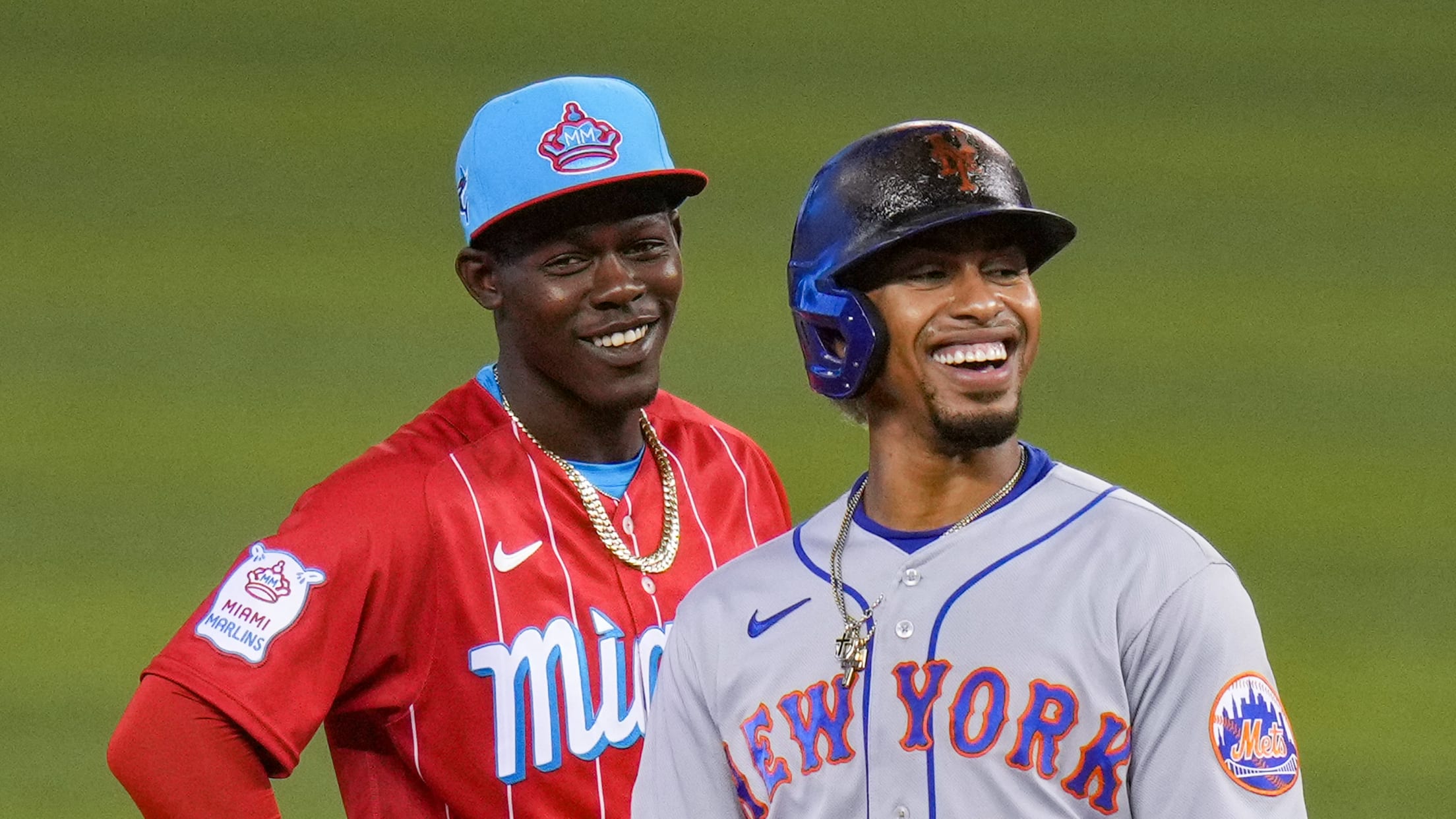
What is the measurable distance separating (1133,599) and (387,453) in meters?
1.15

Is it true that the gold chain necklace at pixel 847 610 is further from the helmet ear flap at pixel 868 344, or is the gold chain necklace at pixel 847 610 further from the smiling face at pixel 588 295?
the smiling face at pixel 588 295

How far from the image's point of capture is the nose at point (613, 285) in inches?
102

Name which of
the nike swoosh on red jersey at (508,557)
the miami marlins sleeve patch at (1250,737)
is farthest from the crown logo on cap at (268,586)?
the miami marlins sleeve patch at (1250,737)

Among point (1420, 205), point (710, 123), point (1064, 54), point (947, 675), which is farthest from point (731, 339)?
point (947, 675)

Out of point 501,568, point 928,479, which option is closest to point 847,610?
point 928,479

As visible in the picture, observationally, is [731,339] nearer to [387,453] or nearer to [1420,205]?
[1420,205]

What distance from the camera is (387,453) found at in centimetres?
258

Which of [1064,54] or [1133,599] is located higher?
[1064,54]

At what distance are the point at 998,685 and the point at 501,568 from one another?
90 cm

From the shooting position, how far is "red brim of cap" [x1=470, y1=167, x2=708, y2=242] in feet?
8.38

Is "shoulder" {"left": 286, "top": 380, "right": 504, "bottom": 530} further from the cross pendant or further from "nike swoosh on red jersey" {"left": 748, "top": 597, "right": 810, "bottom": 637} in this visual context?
the cross pendant

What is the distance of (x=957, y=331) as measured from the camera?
1.98 m

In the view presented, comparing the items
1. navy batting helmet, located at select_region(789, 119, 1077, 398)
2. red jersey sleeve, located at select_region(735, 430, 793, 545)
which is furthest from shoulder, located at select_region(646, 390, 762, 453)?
navy batting helmet, located at select_region(789, 119, 1077, 398)

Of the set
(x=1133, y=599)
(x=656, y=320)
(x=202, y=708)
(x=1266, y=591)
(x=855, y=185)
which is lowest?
(x=1266, y=591)
